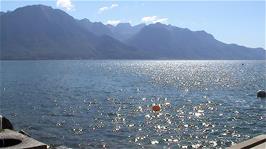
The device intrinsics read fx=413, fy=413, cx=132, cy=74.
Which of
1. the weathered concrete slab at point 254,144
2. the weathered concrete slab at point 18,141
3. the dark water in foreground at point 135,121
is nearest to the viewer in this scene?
the weathered concrete slab at point 254,144

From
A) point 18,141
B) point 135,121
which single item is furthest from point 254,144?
point 135,121

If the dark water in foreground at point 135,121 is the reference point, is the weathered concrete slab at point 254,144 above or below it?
above

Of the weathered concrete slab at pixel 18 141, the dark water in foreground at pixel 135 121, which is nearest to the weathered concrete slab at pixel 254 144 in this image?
the weathered concrete slab at pixel 18 141

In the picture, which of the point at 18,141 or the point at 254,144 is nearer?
the point at 254,144

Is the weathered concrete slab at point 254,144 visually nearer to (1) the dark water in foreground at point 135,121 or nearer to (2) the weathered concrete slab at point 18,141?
(2) the weathered concrete slab at point 18,141

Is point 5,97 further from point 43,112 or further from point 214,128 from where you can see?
point 214,128

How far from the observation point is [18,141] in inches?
789

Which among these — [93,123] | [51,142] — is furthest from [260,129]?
[51,142]

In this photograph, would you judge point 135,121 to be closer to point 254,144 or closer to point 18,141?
point 18,141

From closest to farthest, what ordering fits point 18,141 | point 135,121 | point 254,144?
1. point 254,144
2. point 18,141
3. point 135,121

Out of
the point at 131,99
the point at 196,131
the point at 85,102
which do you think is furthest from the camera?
the point at 131,99

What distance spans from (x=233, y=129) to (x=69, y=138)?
17.1 meters

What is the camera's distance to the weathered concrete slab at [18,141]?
1873 centimetres

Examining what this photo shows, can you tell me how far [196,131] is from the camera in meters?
42.5
